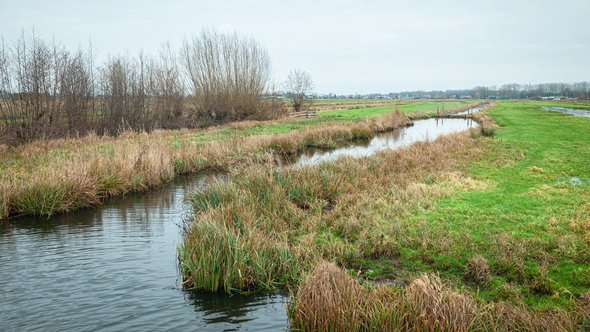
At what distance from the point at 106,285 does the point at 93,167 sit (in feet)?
25.8

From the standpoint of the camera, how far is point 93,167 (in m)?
14.5

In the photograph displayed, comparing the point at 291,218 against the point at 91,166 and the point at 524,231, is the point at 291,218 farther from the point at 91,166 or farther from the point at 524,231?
the point at 91,166

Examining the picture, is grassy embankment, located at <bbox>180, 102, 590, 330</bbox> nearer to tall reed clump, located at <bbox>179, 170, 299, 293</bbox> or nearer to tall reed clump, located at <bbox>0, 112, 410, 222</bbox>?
tall reed clump, located at <bbox>179, 170, 299, 293</bbox>

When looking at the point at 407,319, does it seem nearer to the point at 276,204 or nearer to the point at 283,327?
the point at 283,327

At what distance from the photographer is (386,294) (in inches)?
249

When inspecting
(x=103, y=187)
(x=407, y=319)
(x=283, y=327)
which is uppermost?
(x=103, y=187)

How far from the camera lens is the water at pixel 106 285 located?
6.54 meters

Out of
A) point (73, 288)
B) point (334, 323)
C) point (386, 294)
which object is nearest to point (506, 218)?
point (386, 294)

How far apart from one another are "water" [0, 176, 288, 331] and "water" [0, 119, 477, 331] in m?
0.02

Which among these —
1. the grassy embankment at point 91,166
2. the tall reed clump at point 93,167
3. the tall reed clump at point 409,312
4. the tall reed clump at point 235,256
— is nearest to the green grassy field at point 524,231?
the tall reed clump at point 409,312

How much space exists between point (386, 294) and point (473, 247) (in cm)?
293

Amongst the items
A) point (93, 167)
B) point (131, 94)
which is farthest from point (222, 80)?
point (93, 167)

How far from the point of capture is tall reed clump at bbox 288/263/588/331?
5.38 meters

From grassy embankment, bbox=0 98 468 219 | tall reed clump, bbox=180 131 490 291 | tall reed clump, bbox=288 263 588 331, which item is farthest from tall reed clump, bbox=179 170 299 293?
grassy embankment, bbox=0 98 468 219
